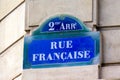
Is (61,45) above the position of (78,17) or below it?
below

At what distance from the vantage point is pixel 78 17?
34.3 feet

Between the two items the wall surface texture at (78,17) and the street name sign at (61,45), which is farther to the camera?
the street name sign at (61,45)

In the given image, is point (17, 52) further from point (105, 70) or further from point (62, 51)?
point (105, 70)

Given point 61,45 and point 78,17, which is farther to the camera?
point 78,17

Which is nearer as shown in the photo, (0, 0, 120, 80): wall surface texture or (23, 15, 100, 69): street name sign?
(0, 0, 120, 80): wall surface texture

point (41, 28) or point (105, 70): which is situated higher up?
point (41, 28)

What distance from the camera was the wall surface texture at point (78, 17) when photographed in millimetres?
10031

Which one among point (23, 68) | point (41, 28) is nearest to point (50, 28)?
point (41, 28)

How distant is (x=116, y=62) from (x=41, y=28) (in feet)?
4.92

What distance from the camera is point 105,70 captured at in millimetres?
9984

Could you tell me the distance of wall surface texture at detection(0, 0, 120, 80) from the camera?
10.0m

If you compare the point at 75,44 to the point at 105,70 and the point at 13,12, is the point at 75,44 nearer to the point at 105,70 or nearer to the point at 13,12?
the point at 105,70

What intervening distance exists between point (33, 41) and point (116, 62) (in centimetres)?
154

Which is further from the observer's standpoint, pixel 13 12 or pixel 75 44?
pixel 13 12
